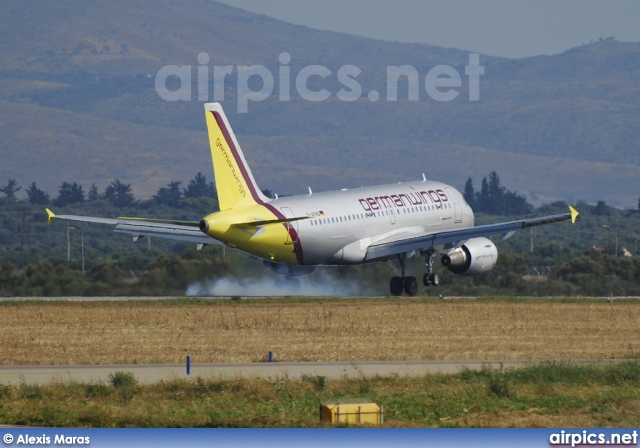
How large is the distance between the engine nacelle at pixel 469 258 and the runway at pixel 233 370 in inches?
1134

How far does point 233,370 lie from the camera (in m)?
39.4

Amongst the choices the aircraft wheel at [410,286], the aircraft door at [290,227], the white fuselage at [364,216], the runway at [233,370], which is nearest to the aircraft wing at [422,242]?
the white fuselage at [364,216]

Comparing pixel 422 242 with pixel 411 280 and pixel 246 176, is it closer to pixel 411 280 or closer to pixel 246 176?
pixel 411 280

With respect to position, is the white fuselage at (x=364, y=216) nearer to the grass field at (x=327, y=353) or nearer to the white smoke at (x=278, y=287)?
the grass field at (x=327, y=353)

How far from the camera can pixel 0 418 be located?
30453 mm

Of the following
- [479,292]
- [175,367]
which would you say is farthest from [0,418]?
[479,292]

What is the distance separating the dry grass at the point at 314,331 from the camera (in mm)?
45000

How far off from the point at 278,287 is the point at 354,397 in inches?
1593

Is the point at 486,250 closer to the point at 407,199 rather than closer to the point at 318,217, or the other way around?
the point at 407,199

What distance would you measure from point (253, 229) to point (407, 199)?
12333 mm

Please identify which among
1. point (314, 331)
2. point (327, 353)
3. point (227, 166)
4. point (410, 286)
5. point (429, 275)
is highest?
point (227, 166)

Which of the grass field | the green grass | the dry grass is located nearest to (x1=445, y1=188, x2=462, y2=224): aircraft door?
the grass field

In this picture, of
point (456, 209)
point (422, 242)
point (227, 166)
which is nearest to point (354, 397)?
point (227, 166)

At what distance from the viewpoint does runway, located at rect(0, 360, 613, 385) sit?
37.6m
